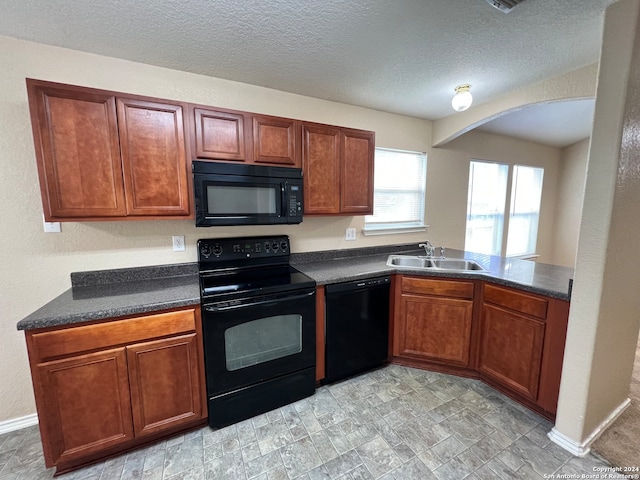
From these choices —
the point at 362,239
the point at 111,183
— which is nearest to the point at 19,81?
the point at 111,183

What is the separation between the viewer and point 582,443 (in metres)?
1.58

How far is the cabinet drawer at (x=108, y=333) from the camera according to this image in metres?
1.35

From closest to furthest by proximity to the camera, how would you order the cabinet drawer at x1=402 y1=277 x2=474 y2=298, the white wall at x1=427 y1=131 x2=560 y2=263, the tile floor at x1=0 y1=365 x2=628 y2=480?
the tile floor at x1=0 y1=365 x2=628 y2=480 < the cabinet drawer at x1=402 y1=277 x2=474 y2=298 < the white wall at x1=427 y1=131 x2=560 y2=263

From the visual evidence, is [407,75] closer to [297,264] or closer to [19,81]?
[297,264]

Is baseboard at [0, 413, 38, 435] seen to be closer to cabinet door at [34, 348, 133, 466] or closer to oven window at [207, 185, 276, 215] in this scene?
cabinet door at [34, 348, 133, 466]

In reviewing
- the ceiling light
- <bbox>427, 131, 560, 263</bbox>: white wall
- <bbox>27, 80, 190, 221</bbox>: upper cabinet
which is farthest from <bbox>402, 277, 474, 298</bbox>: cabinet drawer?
<bbox>27, 80, 190, 221</bbox>: upper cabinet

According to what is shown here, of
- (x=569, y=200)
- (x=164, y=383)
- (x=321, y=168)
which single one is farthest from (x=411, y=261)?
(x=569, y=200)

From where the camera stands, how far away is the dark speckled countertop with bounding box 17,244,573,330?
4.73 feet

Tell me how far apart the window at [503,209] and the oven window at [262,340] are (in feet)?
9.99

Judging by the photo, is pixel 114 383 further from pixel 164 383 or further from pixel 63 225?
pixel 63 225

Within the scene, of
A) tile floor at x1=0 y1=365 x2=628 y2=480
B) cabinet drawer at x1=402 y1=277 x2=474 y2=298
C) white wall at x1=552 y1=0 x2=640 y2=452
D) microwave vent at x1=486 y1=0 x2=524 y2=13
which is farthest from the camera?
cabinet drawer at x1=402 y1=277 x2=474 y2=298

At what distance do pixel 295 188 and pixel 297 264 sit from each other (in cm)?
78

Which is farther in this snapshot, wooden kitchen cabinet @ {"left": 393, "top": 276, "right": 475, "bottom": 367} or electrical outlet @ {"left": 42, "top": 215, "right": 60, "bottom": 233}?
wooden kitchen cabinet @ {"left": 393, "top": 276, "right": 475, "bottom": 367}

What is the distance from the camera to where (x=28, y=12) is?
4.47 ft
